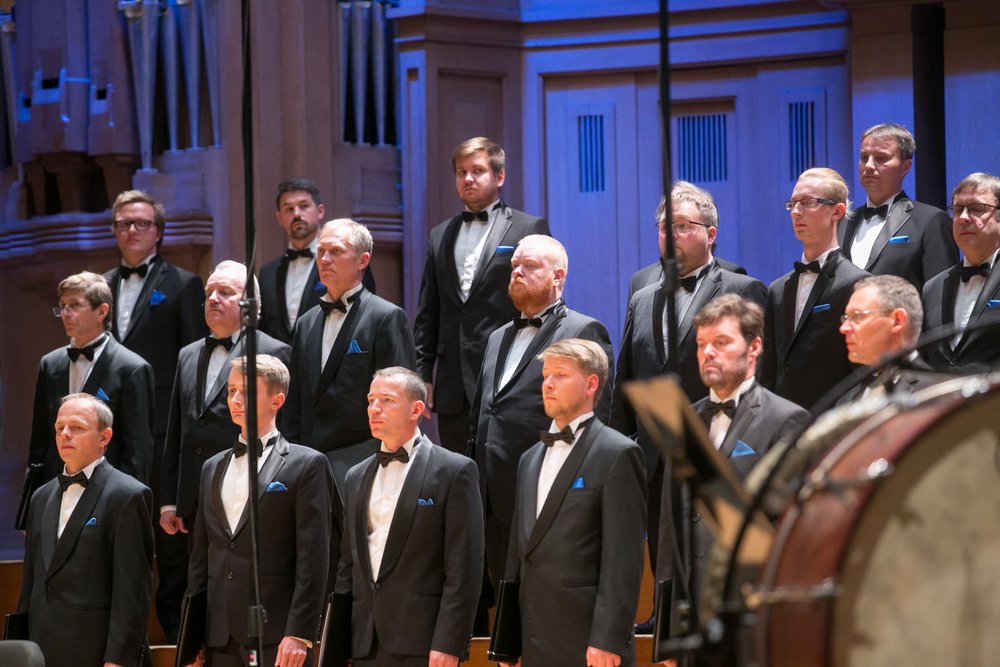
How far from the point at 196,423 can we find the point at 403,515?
1.23 m

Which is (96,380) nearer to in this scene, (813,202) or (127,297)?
(127,297)

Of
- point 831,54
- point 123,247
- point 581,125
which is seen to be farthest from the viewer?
point 581,125

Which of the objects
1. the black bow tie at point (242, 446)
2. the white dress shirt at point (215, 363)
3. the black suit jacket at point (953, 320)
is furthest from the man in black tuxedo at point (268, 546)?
the black suit jacket at point (953, 320)

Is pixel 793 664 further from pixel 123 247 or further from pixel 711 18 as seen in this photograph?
pixel 711 18

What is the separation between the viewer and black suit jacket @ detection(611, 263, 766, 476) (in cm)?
453

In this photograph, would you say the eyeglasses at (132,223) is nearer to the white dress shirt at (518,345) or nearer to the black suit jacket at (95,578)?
the black suit jacket at (95,578)

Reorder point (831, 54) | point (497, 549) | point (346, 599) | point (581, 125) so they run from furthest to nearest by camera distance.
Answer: point (581, 125) < point (831, 54) < point (497, 549) < point (346, 599)

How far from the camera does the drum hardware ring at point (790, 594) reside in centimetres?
171

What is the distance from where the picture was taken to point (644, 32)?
662 cm

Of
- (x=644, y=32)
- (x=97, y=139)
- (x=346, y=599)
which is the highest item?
(x=644, y=32)

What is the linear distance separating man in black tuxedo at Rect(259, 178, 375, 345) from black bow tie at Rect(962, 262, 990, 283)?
2186mm

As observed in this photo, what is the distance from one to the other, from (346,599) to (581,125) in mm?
3216

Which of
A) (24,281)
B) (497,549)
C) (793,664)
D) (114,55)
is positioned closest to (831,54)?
(497,549)

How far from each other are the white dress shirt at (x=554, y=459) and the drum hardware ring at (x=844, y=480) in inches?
86.6
